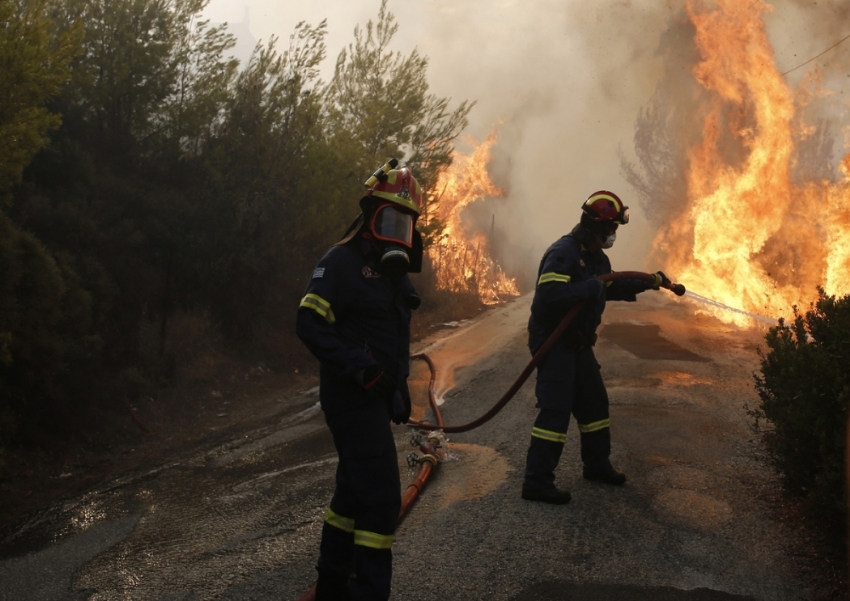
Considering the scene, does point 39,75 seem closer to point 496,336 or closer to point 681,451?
point 681,451

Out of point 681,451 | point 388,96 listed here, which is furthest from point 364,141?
point 681,451

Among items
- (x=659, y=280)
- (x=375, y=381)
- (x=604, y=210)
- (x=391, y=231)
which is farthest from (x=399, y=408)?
(x=659, y=280)

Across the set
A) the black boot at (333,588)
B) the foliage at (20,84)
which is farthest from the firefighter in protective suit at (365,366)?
the foliage at (20,84)

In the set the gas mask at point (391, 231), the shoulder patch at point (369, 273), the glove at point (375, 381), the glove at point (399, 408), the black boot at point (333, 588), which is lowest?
the black boot at point (333, 588)

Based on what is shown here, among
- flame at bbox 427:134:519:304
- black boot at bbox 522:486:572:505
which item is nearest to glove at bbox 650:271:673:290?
black boot at bbox 522:486:572:505

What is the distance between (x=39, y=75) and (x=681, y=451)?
6.90 metres

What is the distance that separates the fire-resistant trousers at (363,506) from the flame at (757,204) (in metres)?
13.8

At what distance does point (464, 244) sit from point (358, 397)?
25.2m

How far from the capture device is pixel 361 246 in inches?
143

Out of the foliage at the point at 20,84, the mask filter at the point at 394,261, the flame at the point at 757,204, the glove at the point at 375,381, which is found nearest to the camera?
the glove at the point at 375,381

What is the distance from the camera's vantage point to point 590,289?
4934mm

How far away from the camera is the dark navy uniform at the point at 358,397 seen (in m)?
3.34

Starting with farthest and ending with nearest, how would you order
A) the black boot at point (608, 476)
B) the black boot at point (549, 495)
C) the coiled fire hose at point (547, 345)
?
1. the black boot at point (608, 476)
2. the coiled fire hose at point (547, 345)
3. the black boot at point (549, 495)

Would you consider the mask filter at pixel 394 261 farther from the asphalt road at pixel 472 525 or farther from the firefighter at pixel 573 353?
the firefighter at pixel 573 353
